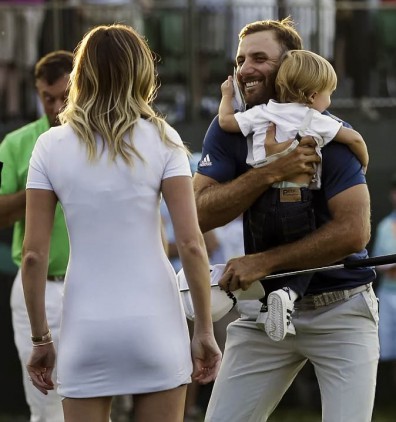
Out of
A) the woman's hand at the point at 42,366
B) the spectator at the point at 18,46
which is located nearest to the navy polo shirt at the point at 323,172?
the woman's hand at the point at 42,366

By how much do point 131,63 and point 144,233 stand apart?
587mm

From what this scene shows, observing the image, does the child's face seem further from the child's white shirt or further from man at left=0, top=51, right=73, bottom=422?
man at left=0, top=51, right=73, bottom=422

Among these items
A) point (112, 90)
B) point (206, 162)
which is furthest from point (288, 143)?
point (112, 90)

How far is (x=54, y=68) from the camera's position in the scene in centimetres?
677

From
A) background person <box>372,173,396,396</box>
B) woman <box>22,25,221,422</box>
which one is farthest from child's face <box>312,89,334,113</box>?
background person <box>372,173,396,396</box>

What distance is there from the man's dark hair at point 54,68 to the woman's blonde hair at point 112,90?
2.32 metres

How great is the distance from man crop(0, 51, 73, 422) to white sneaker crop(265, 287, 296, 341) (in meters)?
1.84

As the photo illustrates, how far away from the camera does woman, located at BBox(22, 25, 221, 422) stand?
14.0 feet

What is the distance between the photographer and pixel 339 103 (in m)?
10.5

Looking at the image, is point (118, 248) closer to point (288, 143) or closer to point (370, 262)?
point (288, 143)

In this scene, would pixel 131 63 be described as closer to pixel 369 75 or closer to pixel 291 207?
pixel 291 207

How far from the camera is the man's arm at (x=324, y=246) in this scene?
16.1 ft

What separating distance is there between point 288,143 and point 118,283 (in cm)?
104

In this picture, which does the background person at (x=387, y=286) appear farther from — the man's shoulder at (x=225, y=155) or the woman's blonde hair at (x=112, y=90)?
the woman's blonde hair at (x=112, y=90)
